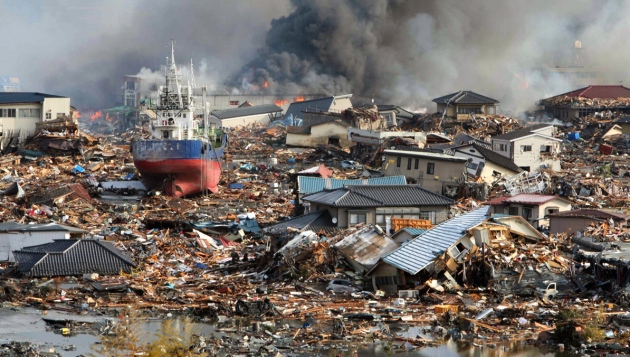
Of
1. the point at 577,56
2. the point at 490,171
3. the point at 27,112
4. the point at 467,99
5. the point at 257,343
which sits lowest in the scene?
the point at 257,343

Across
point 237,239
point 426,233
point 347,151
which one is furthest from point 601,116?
point 426,233

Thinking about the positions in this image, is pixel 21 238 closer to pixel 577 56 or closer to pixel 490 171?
pixel 490 171

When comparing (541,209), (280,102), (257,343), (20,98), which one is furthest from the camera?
(280,102)

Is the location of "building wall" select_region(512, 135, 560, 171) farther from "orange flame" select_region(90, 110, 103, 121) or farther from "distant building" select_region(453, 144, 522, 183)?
"orange flame" select_region(90, 110, 103, 121)

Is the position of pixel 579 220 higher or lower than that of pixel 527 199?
lower

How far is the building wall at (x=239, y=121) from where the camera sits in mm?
59656

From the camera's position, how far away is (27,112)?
4641 centimetres

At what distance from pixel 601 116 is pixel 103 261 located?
120 ft

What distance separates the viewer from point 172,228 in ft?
88.5

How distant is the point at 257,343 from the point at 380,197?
335 inches

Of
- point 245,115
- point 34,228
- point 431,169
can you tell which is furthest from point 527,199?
point 245,115

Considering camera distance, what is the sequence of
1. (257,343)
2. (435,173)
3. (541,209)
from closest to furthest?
(257,343) < (541,209) < (435,173)

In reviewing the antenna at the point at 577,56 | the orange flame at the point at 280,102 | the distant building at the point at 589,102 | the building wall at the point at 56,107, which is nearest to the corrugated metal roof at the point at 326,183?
the building wall at the point at 56,107

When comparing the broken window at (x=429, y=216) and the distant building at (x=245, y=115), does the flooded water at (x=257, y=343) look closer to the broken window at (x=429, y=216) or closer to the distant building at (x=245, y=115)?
the broken window at (x=429, y=216)
